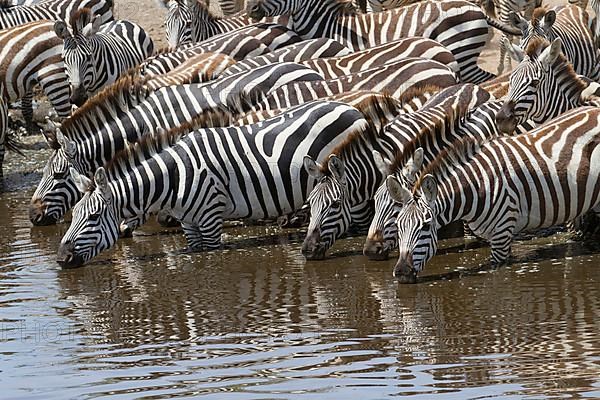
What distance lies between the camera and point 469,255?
1077 centimetres

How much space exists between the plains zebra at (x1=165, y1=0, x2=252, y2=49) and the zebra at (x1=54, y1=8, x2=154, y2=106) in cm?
44

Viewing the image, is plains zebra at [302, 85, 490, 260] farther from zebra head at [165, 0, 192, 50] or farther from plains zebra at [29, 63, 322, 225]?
zebra head at [165, 0, 192, 50]

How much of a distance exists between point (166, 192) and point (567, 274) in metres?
3.34

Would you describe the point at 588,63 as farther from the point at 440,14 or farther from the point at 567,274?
the point at 567,274

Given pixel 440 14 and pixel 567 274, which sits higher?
pixel 440 14

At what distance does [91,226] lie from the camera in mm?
11086

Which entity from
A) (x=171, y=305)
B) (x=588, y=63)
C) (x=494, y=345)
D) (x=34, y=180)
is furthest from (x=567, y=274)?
(x=34, y=180)

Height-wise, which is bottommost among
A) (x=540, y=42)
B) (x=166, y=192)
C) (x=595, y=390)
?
(x=595, y=390)

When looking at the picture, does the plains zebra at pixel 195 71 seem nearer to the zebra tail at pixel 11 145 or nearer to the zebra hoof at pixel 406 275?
the zebra tail at pixel 11 145

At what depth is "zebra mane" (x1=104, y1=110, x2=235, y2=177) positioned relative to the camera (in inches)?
449

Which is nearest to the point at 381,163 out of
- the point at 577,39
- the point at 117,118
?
the point at 117,118

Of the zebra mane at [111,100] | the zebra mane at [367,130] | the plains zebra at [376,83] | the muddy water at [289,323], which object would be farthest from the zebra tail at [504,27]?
the muddy water at [289,323]

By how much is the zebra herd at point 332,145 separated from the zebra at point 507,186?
12 millimetres

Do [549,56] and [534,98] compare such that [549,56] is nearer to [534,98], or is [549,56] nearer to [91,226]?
[534,98]
